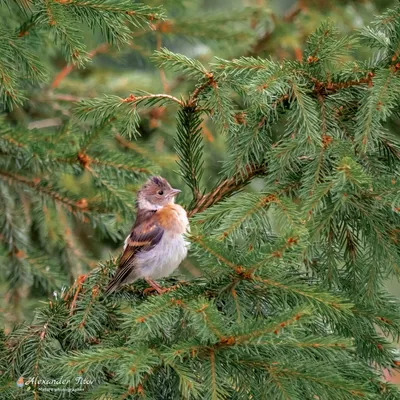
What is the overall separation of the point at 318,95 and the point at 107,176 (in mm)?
1567

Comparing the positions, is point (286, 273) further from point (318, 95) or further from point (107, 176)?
point (107, 176)

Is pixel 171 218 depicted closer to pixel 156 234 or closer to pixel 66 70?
pixel 156 234

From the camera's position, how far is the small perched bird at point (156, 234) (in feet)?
12.7

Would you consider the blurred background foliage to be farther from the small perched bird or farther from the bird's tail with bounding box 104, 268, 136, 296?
the bird's tail with bounding box 104, 268, 136, 296

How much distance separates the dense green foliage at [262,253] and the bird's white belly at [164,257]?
18.0 inches

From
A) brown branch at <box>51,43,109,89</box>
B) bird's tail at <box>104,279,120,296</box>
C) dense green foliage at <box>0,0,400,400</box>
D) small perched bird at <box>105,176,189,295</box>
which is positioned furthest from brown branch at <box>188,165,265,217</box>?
brown branch at <box>51,43,109,89</box>

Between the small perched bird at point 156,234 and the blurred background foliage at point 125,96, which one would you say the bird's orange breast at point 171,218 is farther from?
the blurred background foliage at point 125,96

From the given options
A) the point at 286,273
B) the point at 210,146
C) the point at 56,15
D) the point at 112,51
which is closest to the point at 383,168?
the point at 286,273

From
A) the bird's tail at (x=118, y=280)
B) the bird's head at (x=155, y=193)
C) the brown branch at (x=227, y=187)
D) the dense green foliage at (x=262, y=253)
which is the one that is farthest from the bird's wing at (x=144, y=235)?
the brown branch at (x=227, y=187)

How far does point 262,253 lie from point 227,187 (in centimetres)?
93

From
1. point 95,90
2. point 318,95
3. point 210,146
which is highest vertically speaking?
point 318,95

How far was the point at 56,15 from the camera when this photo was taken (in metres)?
2.88

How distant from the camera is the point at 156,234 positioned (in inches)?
163

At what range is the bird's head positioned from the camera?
14.0 feet
